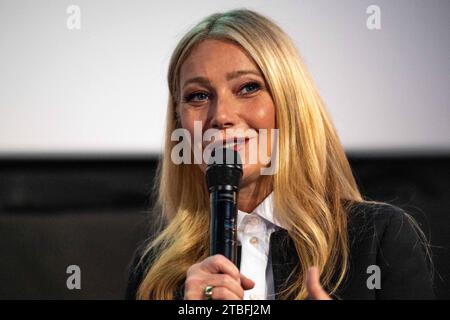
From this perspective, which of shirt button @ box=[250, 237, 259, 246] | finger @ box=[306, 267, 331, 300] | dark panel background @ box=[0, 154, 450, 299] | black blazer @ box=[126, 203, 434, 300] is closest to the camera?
finger @ box=[306, 267, 331, 300]

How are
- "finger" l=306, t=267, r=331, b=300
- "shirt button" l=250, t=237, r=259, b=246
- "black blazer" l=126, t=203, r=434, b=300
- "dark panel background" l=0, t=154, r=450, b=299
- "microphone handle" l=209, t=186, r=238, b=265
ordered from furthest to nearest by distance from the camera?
"dark panel background" l=0, t=154, r=450, b=299 < "shirt button" l=250, t=237, r=259, b=246 < "black blazer" l=126, t=203, r=434, b=300 < "microphone handle" l=209, t=186, r=238, b=265 < "finger" l=306, t=267, r=331, b=300

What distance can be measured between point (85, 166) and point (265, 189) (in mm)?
764

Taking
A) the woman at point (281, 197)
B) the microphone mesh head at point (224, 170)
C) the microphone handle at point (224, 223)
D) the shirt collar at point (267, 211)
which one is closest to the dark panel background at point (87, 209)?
the woman at point (281, 197)

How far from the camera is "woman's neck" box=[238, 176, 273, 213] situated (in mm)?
1534

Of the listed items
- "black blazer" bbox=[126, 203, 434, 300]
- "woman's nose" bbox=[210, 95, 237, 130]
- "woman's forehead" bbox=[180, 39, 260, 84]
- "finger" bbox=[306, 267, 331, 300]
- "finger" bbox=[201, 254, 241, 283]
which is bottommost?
"finger" bbox=[306, 267, 331, 300]

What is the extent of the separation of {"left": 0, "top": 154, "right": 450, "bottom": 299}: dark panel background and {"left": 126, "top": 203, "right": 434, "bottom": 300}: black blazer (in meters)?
0.47

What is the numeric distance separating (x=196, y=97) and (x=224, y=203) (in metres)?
0.45

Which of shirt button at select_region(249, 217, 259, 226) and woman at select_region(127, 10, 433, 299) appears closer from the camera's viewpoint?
woman at select_region(127, 10, 433, 299)

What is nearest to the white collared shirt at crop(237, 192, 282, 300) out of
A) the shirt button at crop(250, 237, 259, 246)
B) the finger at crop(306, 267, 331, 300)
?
the shirt button at crop(250, 237, 259, 246)

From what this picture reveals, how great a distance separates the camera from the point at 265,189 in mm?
1534

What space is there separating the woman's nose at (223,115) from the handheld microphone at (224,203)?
0.61ft

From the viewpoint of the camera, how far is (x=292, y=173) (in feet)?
4.95

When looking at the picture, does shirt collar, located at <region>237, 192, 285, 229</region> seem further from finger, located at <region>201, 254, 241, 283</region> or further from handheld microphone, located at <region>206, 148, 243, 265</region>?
finger, located at <region>201, 254, 241, 283</region>
